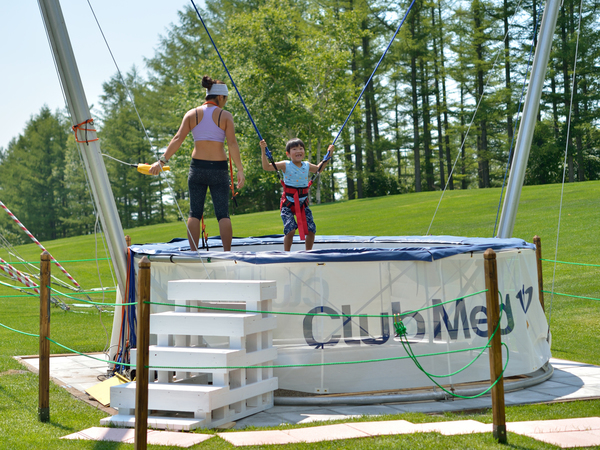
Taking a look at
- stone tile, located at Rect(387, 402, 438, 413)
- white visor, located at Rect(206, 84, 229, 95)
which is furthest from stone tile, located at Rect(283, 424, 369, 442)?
white visor, located at Rect(206, 84, 229, 95)

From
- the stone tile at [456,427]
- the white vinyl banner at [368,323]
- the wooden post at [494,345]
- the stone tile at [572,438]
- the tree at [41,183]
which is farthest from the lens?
the tree at [41,183]

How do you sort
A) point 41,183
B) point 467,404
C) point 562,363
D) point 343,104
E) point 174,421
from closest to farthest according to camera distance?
point 174,421
point 467,404
point 562,363
point 343,104
point 41,183

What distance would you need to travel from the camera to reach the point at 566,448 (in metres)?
3.39

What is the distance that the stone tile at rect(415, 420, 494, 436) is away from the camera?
12.1ft

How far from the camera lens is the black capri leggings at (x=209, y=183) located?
17.6ft

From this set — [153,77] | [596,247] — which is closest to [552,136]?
[596,247]

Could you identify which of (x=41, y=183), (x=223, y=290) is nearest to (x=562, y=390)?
(x=223, y=290)

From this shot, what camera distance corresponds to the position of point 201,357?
13.6 feet

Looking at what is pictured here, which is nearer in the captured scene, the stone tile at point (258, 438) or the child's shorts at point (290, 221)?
the stone tile at point (258, 438)

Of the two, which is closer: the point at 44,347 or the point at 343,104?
the point at 44,347

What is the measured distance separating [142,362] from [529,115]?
4602mm

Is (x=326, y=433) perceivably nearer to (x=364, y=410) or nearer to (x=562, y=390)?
(x=364, y=410)

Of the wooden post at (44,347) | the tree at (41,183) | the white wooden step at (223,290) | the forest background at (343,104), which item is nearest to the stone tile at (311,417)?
the white wooden step at (223,290)

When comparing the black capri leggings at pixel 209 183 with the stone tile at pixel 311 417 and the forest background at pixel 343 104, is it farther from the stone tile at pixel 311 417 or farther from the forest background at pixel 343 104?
the forest background at pixel 343 104
